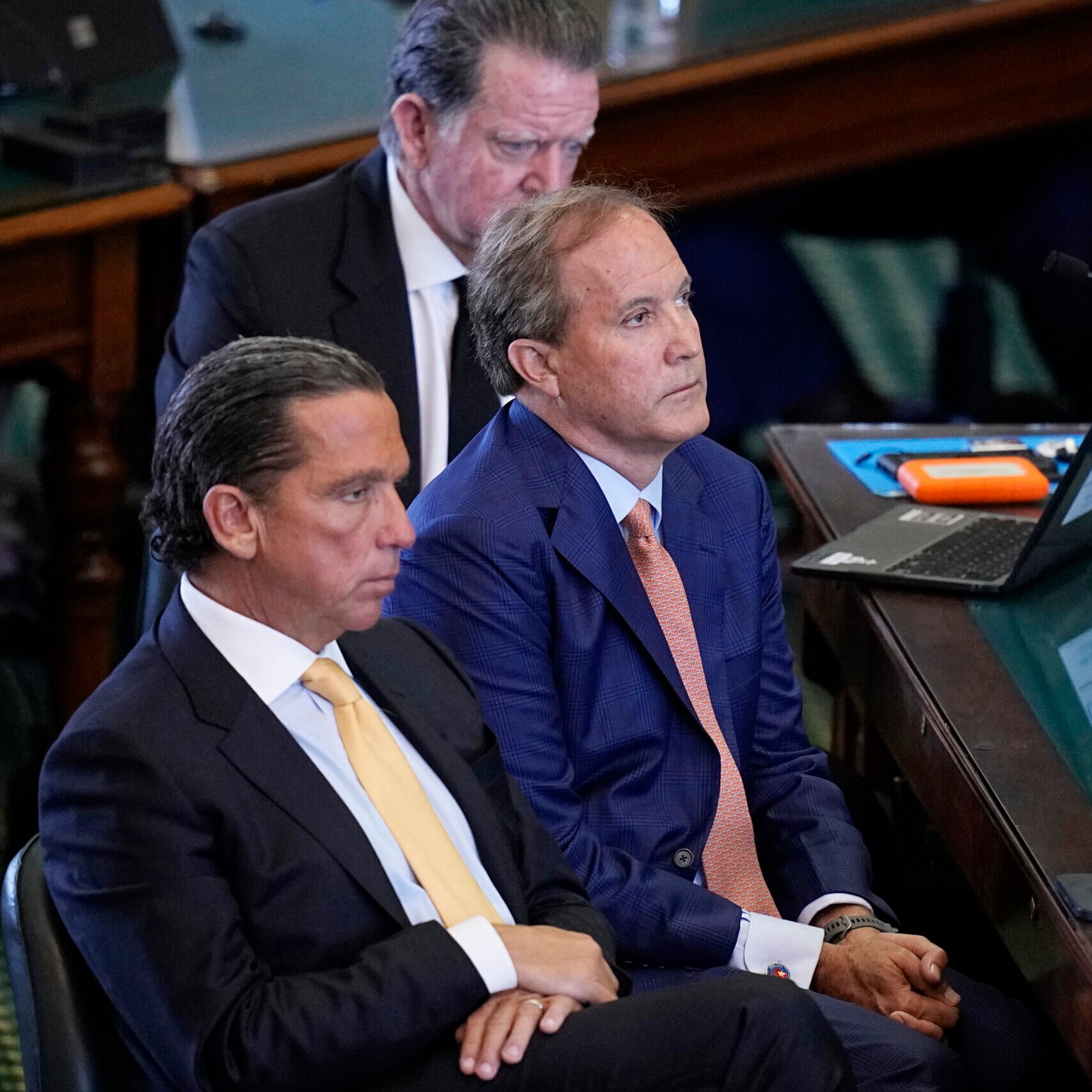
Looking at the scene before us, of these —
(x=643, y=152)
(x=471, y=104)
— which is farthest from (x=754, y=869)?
(x=643, y=152)

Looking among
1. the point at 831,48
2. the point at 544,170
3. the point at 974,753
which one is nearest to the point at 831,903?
the point at 974,753

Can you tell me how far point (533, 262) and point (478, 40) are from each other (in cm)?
67

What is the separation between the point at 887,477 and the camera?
251cm

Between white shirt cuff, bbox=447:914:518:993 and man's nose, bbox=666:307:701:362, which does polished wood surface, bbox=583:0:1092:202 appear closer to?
man's nose, bbox=666:307:701:362

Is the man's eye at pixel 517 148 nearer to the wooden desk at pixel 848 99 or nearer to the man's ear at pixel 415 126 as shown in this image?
the man's ear at pixel 415 126

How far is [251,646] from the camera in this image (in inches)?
58.8

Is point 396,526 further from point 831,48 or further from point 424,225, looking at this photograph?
point 831,48

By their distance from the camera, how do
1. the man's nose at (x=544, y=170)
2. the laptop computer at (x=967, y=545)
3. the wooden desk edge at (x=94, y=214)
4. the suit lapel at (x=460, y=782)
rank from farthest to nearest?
the wooden desk edge at (x=94, y=214)
the man's nose at (x=544, y=170)
the laptop computer at (x=967, y=545)
the suit lapel at (x=460, y=782)

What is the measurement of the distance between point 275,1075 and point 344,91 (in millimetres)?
2408

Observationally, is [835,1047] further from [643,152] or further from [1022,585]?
[643,152]

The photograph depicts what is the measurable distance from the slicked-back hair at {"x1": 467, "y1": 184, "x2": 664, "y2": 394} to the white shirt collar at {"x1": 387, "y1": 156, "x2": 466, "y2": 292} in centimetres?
50

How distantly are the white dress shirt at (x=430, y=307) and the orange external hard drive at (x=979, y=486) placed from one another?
64 centimetres

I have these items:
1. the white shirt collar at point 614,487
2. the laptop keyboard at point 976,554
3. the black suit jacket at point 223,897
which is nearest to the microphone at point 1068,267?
the laptop keyboard at point 976,554

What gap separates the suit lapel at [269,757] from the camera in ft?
4.74
